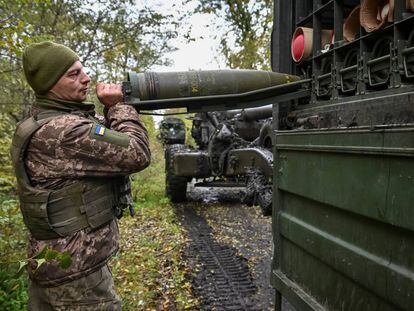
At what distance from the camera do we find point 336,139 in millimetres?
1663

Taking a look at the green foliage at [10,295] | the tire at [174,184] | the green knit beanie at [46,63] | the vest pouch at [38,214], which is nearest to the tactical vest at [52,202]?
the vest pouch at [38,214]

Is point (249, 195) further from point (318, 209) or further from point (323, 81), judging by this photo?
point (318, 209)

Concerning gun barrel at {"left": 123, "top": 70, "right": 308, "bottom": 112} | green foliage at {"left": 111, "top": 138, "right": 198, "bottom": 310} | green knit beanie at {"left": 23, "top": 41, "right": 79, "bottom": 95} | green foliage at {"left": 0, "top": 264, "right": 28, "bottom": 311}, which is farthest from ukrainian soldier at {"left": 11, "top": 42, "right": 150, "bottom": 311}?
green foliage at {"left": 111, "top": 138, "right": 198, "bottom": 310}

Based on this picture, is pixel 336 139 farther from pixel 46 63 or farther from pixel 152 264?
pixel 152 264

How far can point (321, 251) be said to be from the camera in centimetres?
183

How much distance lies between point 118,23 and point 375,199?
6593mm

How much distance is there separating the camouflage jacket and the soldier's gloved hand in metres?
0.15

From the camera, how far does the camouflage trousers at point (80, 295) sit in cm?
184

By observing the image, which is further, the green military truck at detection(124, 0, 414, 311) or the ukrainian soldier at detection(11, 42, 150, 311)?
the ukrainian soldier at detection(11, 42, 150, 311)

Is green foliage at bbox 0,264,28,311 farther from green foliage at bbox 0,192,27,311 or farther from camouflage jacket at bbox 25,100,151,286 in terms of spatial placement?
camouflage jacket at bbox 25,100,151,286

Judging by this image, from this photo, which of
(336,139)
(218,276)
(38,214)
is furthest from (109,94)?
(218,276)

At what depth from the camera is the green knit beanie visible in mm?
1812

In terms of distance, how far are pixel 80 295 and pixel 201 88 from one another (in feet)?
4.01

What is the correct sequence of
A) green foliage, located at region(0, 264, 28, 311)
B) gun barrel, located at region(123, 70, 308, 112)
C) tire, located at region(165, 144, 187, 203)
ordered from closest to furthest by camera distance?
gun barrel, located at region(123, 70, 308, 112)
green foliage, located at region(0, 264, 28, 311)
tire, located at region(165, 144, 187, 203)
